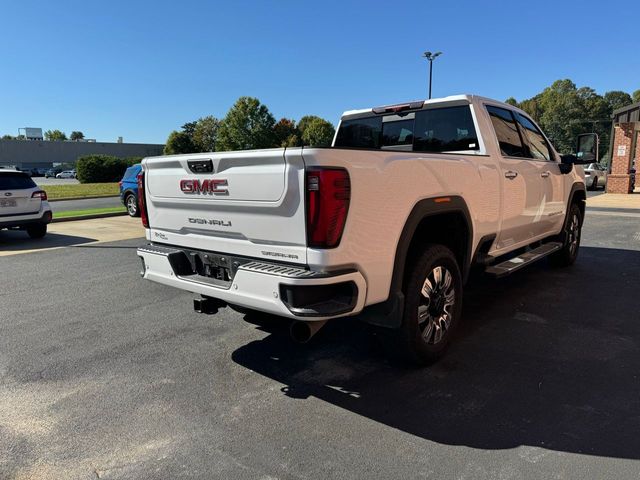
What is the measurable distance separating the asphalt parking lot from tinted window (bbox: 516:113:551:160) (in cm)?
178

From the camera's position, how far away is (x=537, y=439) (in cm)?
274

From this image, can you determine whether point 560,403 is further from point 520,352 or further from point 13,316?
point 13,316

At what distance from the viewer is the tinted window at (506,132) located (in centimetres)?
484

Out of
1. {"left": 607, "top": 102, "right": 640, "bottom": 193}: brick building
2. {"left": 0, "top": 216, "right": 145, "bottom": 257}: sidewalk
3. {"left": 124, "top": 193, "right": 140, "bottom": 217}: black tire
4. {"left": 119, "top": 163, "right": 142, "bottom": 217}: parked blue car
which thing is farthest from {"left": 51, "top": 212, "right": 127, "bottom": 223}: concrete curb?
{"left": 607, "top": 102, "right": 640, "bottom": 193}: brick building

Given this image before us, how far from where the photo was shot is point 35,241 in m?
10.4

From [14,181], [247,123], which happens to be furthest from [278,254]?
[247,123]

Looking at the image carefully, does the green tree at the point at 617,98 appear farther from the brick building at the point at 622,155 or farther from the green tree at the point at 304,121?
the brick building at the point at 622,155

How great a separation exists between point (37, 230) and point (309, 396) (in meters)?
9.93

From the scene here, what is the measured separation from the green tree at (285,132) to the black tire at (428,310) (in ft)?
249

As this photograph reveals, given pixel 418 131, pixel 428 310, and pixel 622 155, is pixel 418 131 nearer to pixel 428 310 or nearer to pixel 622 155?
pixel 428 310

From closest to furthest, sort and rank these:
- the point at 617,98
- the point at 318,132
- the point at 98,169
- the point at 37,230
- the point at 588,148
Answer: the point at 588,148 → the point at 37,230 → the point at 98,169 → the point at 318,132 → the point at 617,98

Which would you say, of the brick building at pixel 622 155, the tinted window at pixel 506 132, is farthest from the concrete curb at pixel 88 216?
the brick building at pixel 622 155

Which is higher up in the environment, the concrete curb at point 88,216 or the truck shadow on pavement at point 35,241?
the concrete curb at point 88,216

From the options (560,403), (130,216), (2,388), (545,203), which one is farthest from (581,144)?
(130,216)
